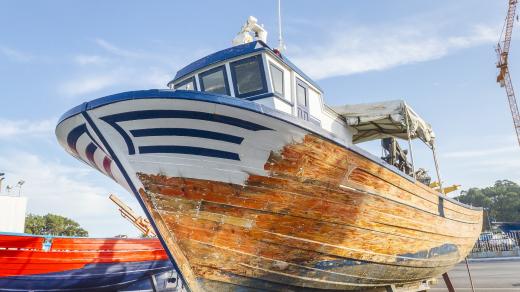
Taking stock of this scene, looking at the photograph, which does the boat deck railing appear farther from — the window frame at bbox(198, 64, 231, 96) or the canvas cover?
the window frame at bbox(198, 64, 231, 96)

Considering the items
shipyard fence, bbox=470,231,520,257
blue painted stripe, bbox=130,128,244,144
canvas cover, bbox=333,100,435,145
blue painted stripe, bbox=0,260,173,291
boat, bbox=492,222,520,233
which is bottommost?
shipyard fence, bbox=470,231,520,257

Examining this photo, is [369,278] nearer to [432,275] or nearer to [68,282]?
[432,275]

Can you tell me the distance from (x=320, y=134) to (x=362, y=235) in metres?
1.81

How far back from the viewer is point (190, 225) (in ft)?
15.2

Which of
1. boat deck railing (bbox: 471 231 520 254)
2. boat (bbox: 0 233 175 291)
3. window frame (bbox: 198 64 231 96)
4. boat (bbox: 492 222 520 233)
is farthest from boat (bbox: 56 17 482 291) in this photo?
boat (bbox: 492 222 520 233)

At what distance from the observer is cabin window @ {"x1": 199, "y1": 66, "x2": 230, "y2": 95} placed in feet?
19.5

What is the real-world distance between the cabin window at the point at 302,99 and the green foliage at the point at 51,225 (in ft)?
160

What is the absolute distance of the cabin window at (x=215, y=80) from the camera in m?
5.96

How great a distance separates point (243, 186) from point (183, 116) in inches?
46.3

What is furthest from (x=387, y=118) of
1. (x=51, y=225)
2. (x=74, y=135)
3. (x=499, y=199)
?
(x=499, y=199)

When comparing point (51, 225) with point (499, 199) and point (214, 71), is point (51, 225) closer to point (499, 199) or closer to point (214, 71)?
point (214, 71)

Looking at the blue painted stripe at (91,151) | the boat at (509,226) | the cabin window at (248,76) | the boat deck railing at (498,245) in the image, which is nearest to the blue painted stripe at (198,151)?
the blue painted stripe at (91,151)

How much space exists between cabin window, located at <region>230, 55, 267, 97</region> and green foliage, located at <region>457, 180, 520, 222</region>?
214 feet

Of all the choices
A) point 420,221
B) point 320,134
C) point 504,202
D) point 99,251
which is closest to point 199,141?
point 320,134
